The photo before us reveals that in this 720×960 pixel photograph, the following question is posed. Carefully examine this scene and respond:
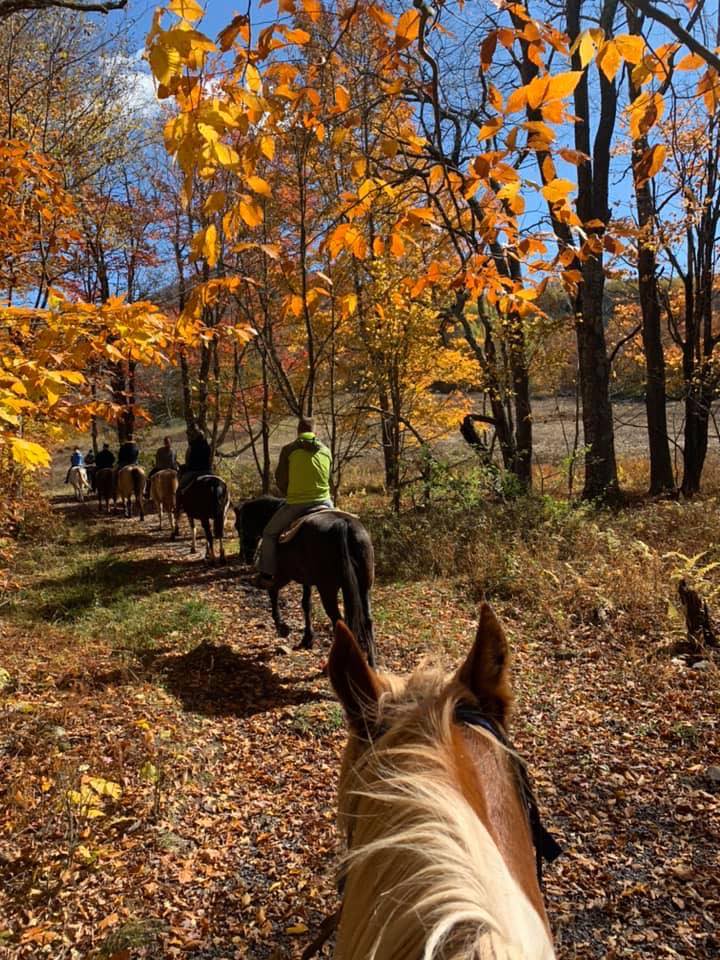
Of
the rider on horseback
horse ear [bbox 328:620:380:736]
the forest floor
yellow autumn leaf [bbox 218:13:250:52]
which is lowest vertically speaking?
the forest floor

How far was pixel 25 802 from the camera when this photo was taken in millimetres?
3865

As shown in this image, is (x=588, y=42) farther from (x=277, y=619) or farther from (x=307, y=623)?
(x=277, y=619)

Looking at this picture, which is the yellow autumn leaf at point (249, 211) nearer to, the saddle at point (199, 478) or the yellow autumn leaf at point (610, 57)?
the yellow autumn leaf at point (610, 57)

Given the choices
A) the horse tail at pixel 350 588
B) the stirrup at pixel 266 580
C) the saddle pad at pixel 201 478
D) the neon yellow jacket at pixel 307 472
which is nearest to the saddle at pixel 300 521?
the neon yellow jacket at pixel 307 472

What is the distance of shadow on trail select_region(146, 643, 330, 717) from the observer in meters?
5.76

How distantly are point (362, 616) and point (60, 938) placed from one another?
3.51 m

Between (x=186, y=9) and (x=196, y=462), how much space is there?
34.9 feet

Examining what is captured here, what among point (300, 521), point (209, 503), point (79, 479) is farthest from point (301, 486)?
point (79, 479)

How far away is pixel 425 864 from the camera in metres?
1.06

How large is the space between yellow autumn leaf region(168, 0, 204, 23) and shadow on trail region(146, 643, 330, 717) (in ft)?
17.3

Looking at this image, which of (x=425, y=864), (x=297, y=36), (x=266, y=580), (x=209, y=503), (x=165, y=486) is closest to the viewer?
(x=425, y=864)

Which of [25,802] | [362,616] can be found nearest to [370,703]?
[25,802]

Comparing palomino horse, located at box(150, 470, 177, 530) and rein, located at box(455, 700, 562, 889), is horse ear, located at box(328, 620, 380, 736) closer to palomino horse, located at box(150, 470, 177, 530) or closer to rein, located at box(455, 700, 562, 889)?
rein, located at box(455, 700, 562, 889)

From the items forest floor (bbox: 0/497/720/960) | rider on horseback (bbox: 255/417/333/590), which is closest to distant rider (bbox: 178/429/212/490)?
forest floor (bbox: 0/497/720/960)
